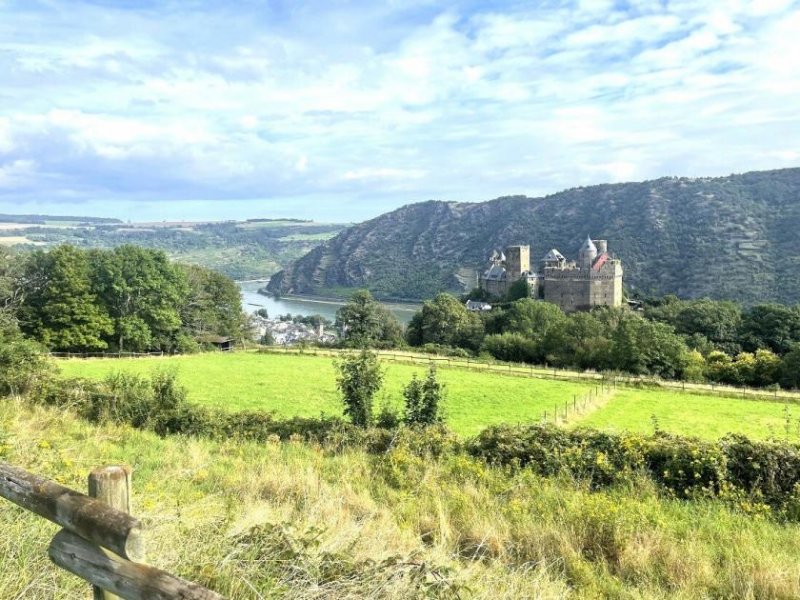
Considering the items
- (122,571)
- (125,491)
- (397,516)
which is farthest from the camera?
(397,516)

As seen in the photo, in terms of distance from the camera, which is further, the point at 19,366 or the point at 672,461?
the point at 19,366

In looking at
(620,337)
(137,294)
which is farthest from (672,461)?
(137,294)

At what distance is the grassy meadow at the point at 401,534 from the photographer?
3615 millimetres

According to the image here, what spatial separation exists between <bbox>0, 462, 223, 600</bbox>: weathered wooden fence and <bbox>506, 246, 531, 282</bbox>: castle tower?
3621 inches

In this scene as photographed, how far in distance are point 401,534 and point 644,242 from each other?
13512 centimetres

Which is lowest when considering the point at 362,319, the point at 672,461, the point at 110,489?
the point at 362,319

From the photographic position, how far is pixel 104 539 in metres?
2.31

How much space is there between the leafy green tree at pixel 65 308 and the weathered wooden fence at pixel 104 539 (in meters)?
42.3

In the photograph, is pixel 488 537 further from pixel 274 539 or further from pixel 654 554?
pixel 274 539

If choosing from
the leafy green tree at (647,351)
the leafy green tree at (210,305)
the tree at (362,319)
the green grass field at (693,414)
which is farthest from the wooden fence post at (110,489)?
the tree at (362,319)

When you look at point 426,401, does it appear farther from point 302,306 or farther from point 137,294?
point 302,306

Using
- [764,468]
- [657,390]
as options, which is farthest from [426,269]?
[764,468]

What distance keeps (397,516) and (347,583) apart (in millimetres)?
2411

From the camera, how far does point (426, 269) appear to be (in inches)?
6850
